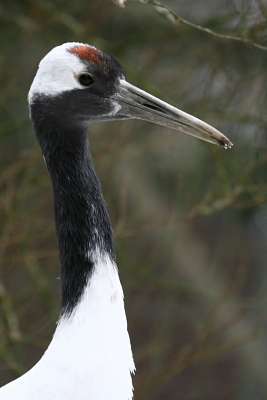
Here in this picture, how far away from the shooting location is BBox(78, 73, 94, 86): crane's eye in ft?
16.5

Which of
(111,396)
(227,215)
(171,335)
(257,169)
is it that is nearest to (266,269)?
(227,215)

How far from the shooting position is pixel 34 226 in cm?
743

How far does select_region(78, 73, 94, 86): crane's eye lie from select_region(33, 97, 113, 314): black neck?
0.63ft

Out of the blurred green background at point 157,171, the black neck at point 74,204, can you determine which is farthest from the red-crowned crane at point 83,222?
the blurred green background at point 157,171

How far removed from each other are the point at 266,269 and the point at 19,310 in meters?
3.26

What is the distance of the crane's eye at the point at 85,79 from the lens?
16.5 ft

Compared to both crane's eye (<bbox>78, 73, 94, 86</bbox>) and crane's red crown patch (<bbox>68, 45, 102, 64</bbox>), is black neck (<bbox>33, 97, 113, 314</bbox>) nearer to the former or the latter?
crane's eye (<bbox>78, 73, 94, 86</bbox>)

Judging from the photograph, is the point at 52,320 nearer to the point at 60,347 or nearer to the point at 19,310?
the point at 19,310

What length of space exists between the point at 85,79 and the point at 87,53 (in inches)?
5.1

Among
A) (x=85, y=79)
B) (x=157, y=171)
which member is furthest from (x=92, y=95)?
(x=157, y=171)

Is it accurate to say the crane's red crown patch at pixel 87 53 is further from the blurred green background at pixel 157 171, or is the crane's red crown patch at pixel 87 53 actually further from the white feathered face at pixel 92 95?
the blurred green background at pixel 157 171

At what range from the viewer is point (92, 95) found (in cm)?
506

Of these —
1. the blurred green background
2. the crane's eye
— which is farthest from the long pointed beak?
the blurred green background

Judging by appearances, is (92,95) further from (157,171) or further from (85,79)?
(157,171)
